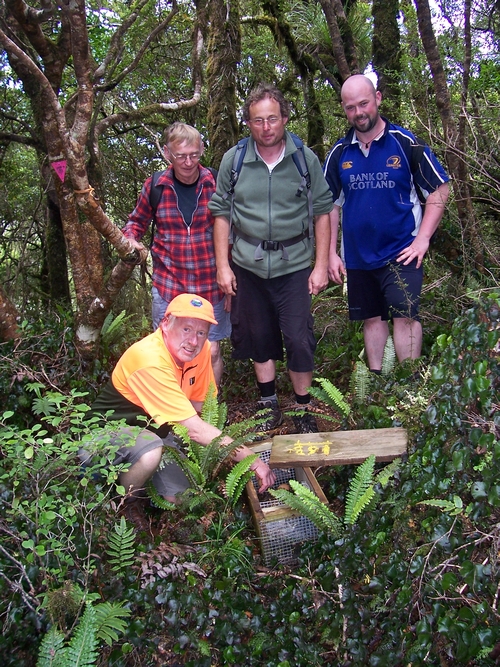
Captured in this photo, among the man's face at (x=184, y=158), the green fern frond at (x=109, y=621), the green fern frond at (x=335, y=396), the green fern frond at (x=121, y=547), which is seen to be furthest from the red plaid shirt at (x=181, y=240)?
the green fern frond at (x=109, y=621)

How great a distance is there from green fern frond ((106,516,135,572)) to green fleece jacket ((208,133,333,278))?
2.27 meters

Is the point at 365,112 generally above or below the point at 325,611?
above

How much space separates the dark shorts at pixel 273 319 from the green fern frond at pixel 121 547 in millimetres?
2055

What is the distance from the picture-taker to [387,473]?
356 cm

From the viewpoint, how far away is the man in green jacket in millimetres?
4406

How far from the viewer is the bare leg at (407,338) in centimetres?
474

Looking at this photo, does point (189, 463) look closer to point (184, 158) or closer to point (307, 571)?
point (307, 571)

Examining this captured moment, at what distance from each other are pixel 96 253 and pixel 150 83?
5029 millimetres

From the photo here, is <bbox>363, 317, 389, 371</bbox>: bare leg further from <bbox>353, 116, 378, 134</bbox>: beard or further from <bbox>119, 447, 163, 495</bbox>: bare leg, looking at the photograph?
<bbox>119, 447, 163, 495</bbox>: bare leg

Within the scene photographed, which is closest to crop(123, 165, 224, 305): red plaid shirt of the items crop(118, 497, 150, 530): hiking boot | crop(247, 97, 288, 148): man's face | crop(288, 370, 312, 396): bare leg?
crop(247, 97, 288, 148): man's face

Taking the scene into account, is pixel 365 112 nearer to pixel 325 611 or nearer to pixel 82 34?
pixel 82 34

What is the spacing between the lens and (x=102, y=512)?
3477mm

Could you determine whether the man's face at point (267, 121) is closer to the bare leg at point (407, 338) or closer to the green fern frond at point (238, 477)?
the bare leg at point (407, 338)

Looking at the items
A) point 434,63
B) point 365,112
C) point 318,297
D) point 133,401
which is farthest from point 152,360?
point 434,63
